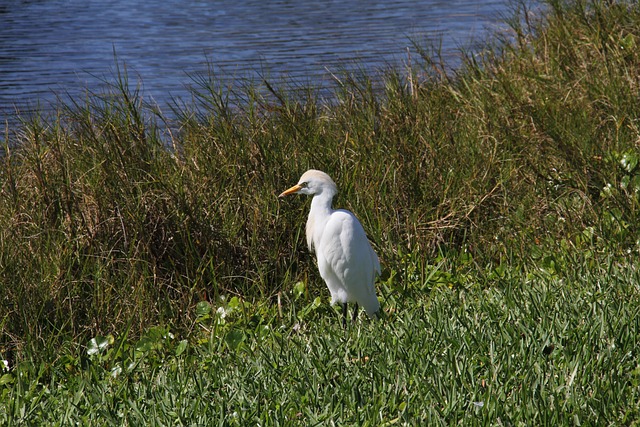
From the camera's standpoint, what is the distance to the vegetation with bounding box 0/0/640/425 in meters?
2.86

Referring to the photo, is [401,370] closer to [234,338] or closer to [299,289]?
[234,338]

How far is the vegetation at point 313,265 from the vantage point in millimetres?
2861

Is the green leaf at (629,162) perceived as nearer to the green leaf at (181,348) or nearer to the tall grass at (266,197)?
the tall grass at (266,197)

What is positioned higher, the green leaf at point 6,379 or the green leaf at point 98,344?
the green leaf at point 98,344

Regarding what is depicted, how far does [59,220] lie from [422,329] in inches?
82.7

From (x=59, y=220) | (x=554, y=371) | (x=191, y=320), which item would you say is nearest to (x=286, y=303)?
(x=191, y=320)

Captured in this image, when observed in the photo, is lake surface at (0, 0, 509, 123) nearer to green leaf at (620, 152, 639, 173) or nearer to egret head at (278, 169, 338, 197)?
green leaf at (620, 152, 639, 173)

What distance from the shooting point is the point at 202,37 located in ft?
38.1

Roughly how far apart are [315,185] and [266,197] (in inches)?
30.0

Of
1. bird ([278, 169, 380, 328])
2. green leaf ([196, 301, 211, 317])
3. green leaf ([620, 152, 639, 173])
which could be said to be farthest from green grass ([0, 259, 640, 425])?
green leaf ([620, 152, 639, 173])

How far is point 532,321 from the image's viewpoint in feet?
10.7

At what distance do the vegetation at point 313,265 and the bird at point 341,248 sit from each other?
17 centimetres

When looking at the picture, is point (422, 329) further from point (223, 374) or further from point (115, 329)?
point (115, 329)

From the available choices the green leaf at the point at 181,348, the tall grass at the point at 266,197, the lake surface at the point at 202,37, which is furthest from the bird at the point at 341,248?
the lake surface at the point at 202,37
